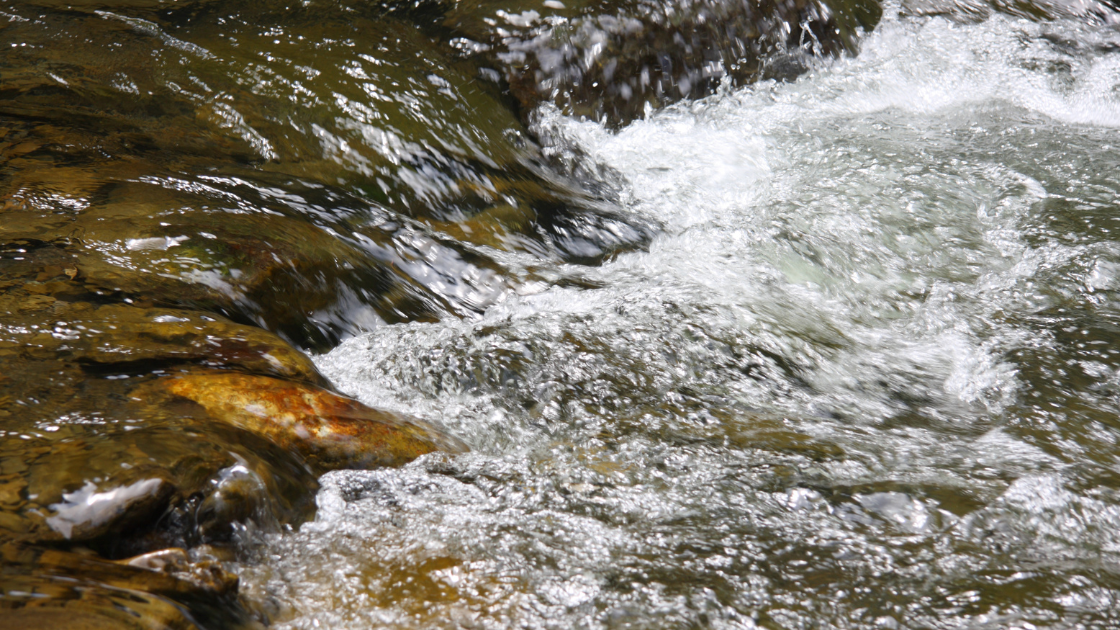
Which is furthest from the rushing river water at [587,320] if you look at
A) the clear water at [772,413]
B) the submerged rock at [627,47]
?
the submerged rock at [627,47]

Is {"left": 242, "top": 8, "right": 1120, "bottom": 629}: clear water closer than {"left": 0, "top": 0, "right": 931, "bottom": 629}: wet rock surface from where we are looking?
No

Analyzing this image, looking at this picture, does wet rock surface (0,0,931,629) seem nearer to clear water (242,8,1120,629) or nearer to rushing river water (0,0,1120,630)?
rushing river water (0,0,1120,630)

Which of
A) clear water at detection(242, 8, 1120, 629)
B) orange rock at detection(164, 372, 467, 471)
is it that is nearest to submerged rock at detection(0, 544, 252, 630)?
clear water at detection(242, 8, 1120, 629)

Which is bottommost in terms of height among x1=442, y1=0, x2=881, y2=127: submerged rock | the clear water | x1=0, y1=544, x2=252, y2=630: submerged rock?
the clear water

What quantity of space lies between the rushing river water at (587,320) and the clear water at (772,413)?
1 cm

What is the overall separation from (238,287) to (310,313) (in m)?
0.28

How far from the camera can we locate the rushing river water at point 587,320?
5.61 feet

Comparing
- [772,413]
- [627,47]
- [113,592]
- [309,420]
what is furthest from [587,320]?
[627,47]

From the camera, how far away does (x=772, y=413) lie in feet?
8.50

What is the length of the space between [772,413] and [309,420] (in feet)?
4.98

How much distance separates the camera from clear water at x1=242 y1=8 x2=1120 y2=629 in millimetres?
1683

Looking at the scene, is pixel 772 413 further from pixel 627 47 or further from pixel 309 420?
pixel 627 47

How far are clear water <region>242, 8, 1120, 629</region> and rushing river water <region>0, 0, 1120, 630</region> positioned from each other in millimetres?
13

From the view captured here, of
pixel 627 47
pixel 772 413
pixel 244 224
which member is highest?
pixel 627 47
